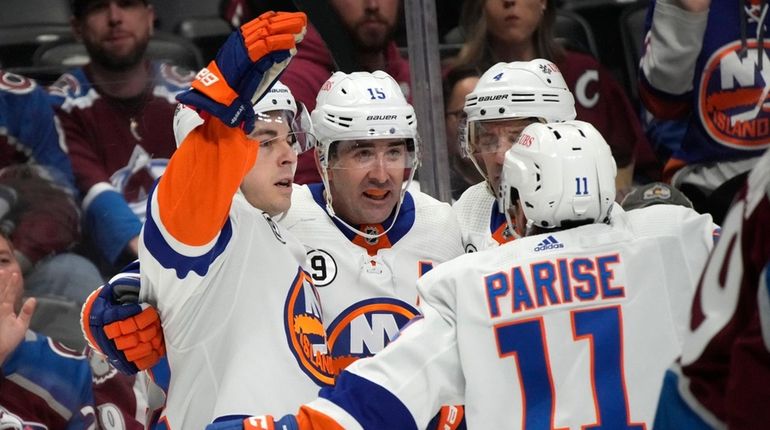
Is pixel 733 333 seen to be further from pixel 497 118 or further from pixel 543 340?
→ pixel 497 118

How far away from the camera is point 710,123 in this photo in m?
3.91

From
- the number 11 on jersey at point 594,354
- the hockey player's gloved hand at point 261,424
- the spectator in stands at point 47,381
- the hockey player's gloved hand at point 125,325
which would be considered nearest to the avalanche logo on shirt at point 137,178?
the spectator in stands at point 47,381

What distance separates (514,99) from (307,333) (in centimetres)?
88

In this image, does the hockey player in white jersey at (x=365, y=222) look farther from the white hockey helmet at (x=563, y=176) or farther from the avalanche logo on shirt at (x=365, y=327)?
the white hockey helmet at (x=563, y=176)

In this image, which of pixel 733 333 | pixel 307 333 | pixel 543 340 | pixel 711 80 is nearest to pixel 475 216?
pixel 307 333

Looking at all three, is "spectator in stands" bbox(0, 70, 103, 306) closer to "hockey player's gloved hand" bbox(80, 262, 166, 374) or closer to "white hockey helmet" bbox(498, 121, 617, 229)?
"hockey player's gloved hand" bbox(80, 262, 166, 374)

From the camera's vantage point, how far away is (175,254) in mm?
2402

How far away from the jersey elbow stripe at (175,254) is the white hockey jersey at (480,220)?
0.83 m

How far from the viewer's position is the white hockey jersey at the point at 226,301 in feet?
7.76

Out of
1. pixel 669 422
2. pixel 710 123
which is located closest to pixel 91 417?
pixel 710 123

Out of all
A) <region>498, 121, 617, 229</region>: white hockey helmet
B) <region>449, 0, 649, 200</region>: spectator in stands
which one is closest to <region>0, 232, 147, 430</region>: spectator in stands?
<region>449, 0, 649, 200</region>: spectator in stands

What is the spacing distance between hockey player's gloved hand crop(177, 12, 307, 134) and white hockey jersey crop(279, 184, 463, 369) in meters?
0.70

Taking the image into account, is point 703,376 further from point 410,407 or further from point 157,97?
point 157,97

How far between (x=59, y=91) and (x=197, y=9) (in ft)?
1.53
